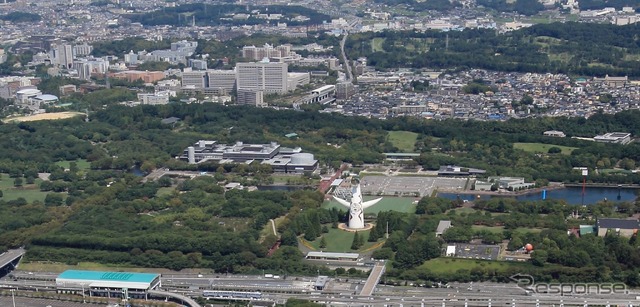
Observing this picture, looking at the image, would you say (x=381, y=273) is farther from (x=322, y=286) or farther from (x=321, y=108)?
(x=321, y=108)

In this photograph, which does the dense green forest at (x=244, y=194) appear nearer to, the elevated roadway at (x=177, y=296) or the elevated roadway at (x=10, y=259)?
the elevated roadway at (x=10, y=259)

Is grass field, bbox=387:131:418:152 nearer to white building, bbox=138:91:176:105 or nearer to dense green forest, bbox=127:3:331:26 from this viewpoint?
white building, bbox=138:91:176:105

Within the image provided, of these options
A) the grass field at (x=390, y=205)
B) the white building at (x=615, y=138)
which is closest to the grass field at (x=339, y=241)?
the grass field at (x=390, y=205)

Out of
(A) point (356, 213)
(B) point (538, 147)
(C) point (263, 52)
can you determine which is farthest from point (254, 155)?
(C) point (263, 52)

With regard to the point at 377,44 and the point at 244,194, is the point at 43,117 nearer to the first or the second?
the point at 244,194

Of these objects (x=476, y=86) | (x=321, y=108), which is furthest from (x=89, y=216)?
(x=476, y=86)

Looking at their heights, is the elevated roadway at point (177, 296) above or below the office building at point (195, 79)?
below

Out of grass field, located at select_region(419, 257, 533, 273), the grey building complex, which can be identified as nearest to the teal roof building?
grass field, located at select_region(419, 257, 533, 273)
